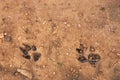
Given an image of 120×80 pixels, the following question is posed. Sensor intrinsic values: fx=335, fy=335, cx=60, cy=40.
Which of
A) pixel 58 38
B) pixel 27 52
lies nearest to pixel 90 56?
pixel 58 38

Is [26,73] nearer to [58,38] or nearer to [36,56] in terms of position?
[36,56]

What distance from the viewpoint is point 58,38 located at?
5.03 meters

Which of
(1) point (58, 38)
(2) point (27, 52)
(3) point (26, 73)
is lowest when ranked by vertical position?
(3) point (26, 73)

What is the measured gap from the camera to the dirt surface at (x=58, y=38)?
194 inches

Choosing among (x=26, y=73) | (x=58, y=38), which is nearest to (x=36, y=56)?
(x=26, y=73)

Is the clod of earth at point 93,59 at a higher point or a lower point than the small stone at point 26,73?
higher

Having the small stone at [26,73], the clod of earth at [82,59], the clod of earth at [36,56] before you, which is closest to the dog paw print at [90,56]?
the clod of earth at [82,59]

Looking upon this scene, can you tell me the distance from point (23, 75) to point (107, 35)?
1389 mm

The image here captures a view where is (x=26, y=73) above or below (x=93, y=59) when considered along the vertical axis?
below

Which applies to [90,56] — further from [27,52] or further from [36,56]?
[27,52]

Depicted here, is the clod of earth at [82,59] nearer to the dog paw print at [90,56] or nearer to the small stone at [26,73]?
the dog paw print at [90,56]

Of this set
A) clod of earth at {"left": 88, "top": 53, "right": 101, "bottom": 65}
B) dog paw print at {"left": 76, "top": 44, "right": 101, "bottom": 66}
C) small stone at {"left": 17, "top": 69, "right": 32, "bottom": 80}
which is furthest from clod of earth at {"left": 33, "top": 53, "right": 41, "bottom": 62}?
clod of earth at {"left": 88, "top": 53, "right": 101, "bottom": 65}

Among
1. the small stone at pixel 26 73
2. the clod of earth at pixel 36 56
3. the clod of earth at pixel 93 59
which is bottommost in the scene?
the small stone at pixel 26 73

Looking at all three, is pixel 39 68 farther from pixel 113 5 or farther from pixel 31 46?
pixel 113 5
